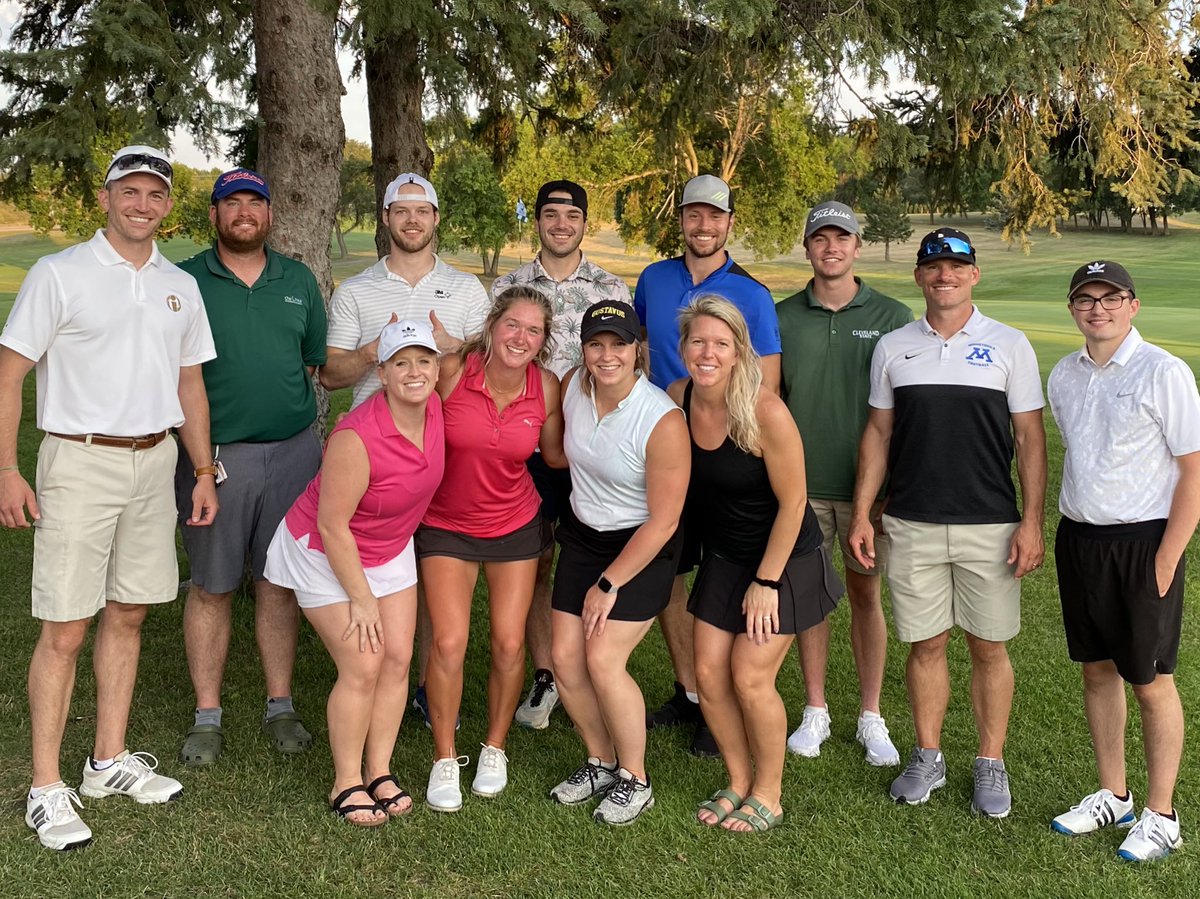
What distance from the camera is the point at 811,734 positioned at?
504 cm

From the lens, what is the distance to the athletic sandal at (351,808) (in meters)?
4.24

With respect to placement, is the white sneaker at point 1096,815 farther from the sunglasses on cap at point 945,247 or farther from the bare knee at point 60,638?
the bare knee at point 60,638

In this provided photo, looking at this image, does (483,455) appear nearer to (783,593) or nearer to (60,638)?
(783,593)

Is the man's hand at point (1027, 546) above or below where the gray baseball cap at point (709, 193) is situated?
below

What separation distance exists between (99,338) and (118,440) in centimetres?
39

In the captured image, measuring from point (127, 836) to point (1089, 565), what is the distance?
3717mm

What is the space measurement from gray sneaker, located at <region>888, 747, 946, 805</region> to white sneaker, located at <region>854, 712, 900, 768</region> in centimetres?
19

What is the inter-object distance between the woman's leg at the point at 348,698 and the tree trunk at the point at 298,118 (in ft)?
11.3

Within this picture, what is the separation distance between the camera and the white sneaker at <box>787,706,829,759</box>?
4977 mm

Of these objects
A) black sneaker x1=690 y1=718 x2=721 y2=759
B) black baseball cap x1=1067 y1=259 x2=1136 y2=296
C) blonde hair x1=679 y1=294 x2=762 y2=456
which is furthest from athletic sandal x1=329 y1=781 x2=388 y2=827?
black baseball cap x1=1067 y1=259 x2=1136 y2=296

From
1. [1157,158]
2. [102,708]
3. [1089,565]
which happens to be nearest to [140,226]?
[102,708]

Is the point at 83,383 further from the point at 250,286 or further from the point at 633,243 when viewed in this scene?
the point at 633,243

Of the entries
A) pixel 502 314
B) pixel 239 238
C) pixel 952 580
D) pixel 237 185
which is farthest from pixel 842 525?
pixel 237 185

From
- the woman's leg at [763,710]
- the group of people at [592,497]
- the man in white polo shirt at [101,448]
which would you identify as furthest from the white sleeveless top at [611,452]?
the man in white polo shirt at [101,448]
